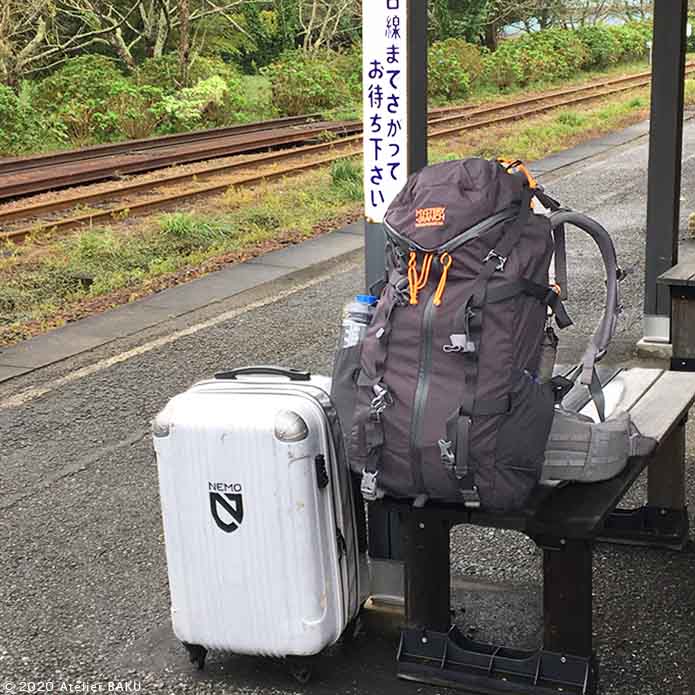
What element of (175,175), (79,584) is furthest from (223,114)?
(79,584)

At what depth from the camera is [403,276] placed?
3.11m

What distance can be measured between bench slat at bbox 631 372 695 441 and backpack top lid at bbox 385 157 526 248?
94 centimetres

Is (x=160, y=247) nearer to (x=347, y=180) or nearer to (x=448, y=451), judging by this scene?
(x=347, y=180)

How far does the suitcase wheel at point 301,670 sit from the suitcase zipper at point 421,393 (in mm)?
750

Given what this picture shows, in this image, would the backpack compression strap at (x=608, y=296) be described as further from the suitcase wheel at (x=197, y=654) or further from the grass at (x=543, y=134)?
the grass at (x=543, y=134)

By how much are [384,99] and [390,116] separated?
0.06 m

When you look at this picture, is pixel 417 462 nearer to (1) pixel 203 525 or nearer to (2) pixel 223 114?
(1) pixel 203 525

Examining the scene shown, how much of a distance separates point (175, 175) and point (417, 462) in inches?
535

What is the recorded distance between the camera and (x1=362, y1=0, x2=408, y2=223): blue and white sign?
3.68 m

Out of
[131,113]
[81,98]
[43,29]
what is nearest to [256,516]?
[131,113]

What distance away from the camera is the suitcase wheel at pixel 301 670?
134 inches

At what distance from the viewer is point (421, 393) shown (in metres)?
2.98

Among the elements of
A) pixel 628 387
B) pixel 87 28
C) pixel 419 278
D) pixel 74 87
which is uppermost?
pixel 419 278

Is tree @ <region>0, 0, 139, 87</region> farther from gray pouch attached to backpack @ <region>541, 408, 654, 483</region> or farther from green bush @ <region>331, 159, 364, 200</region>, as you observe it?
gray pouch attached to backpack @ <region>541, 408, 654, 483</region>
